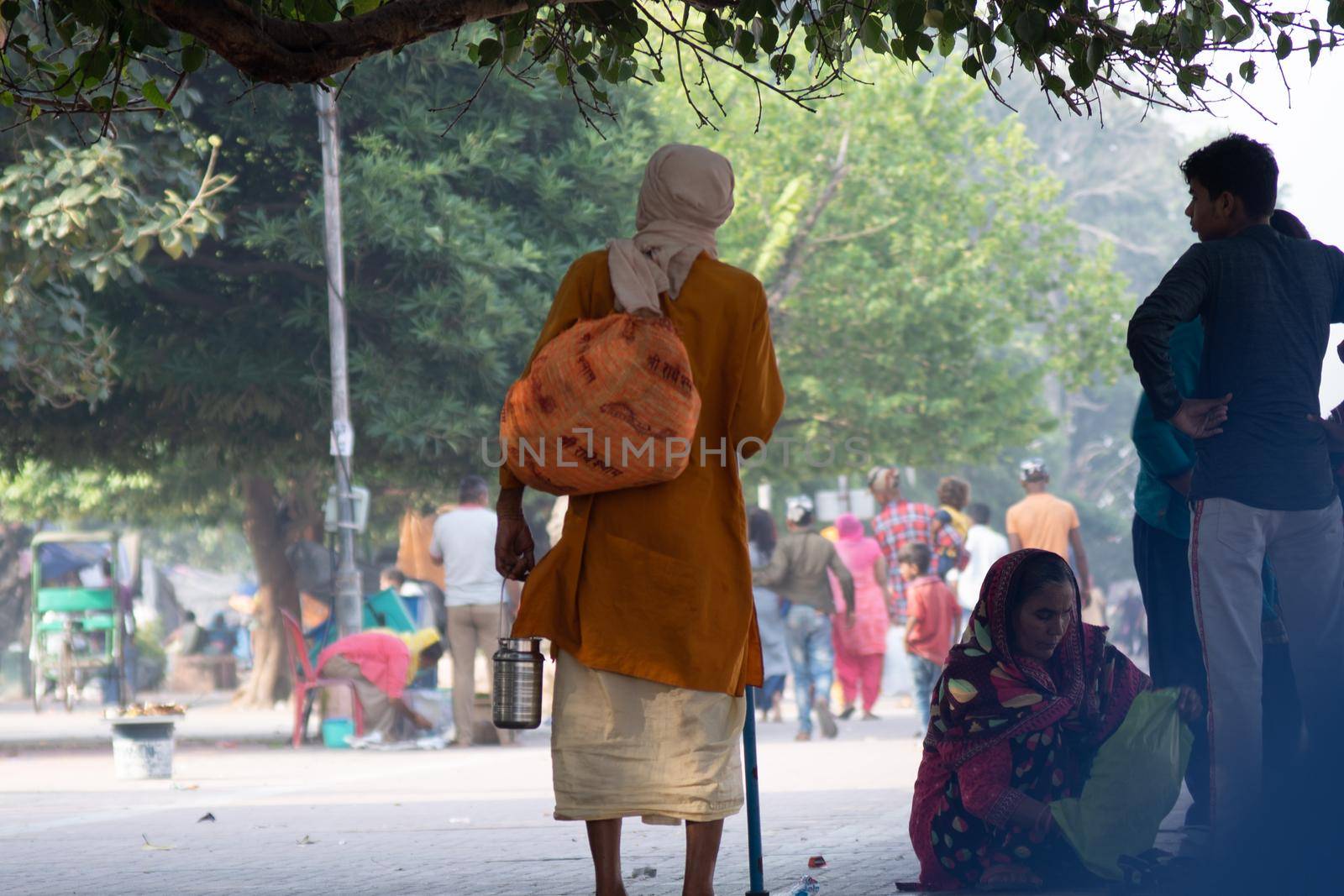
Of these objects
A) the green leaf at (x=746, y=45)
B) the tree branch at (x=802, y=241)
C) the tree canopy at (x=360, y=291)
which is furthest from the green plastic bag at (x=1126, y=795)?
the tree branch at (x=802, y=241)

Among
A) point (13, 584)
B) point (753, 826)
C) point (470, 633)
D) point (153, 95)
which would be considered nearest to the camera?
point (753, 826)

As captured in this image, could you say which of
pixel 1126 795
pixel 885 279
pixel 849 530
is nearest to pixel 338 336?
pixel 849 530

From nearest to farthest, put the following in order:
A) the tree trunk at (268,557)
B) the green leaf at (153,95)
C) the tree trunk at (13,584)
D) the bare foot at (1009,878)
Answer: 1. the green leaf at (153,95)
2. the bare foot at (1009,878)
3. the tree trunk at (268,557)
4. the tree trunk at (13,584)

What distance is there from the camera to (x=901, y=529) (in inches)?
643

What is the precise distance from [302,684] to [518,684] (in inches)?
489

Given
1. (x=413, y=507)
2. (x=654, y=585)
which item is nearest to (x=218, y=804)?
(x=654, y=585)

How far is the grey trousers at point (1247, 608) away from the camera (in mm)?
5961

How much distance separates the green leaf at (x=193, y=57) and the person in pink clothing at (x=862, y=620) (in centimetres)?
1218

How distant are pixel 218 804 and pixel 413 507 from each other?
61.0 feet

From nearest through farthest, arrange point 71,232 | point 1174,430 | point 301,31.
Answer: point 301,31, point 1174,430, point 71,232

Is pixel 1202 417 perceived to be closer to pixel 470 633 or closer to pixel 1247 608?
pixel 1247 608

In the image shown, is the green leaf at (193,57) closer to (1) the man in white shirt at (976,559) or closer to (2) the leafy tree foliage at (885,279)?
(1) the man in white shirt at (976,559)

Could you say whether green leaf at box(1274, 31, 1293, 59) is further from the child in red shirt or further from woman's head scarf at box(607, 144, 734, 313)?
the child in red shirt

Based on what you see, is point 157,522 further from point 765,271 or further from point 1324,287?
point 1324,287
